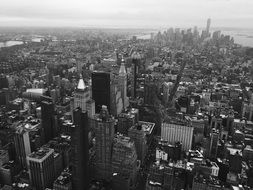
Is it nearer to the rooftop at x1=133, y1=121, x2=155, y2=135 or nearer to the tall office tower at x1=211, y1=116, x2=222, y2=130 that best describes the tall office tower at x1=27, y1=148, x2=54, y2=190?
the rooftop at x1=133, y1=121, x2=155, y2=135

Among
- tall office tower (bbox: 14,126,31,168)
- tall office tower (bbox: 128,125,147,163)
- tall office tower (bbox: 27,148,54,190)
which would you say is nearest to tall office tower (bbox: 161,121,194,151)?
tall office tower (bbox: 128,125,147,163)

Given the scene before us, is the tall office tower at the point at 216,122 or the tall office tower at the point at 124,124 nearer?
the tall office tower at the point at 124,124

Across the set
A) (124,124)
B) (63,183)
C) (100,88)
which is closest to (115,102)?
(100,88)

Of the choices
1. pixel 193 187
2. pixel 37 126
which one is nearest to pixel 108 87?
pixel 37 126

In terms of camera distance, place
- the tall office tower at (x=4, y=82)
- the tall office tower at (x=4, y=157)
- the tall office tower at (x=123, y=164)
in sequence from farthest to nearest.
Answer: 1. the tall office tower at (x=4, y=82)
2. the tall office tower at (x=4, y=157)
3. the tall office tower at (x=123, y=164)

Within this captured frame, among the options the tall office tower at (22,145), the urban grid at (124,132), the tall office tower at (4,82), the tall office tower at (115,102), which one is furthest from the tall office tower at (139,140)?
the tall office tower at (4,82)

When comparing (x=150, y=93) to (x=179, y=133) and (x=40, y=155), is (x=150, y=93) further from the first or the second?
(x=40, y=155)

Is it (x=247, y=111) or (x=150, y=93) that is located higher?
(x=150, y=93)

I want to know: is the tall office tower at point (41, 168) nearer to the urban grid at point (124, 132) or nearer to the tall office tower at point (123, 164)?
the urban grid at point (124, 132)
